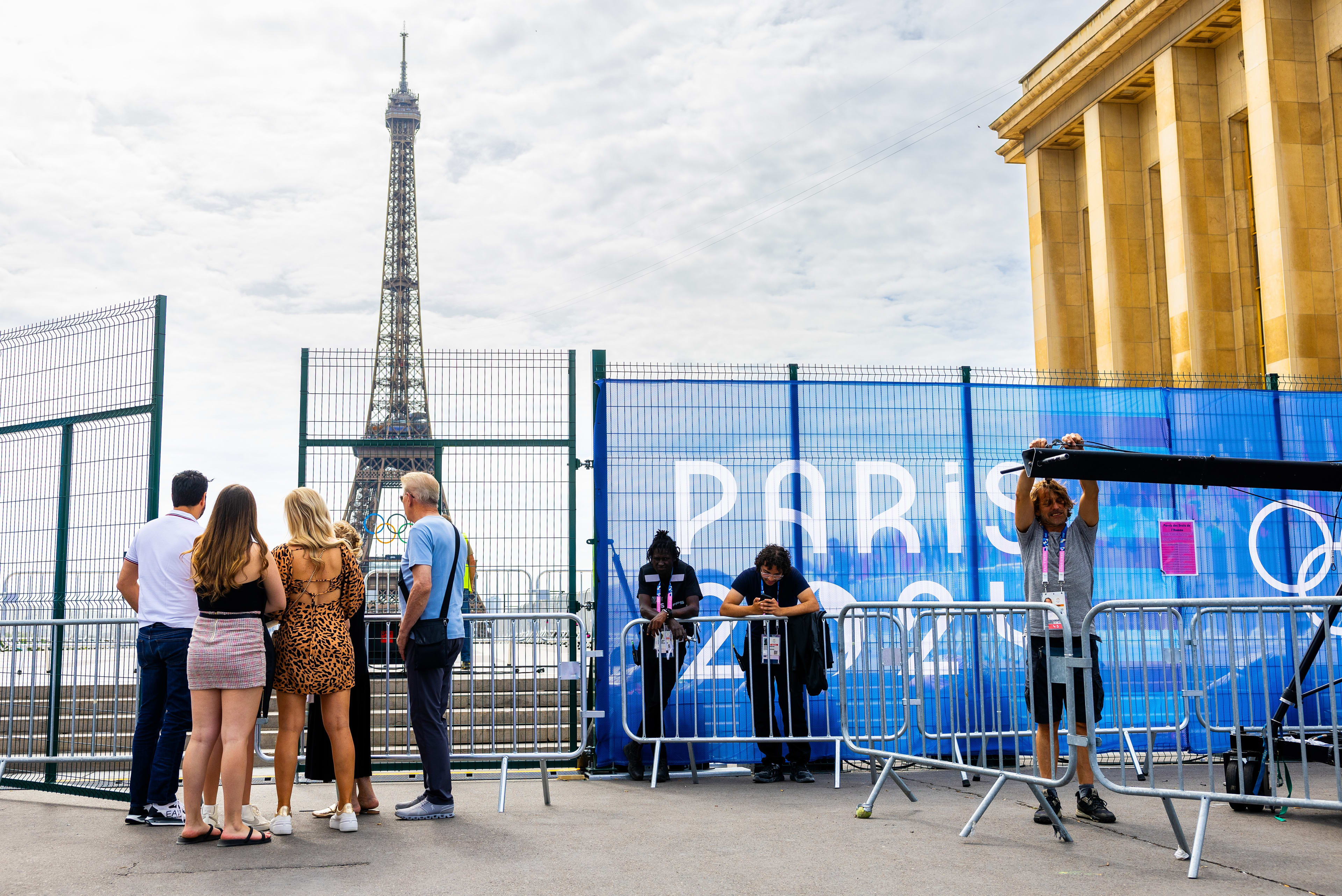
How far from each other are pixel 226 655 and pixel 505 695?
365 centimetres

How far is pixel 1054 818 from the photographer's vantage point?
5.14m

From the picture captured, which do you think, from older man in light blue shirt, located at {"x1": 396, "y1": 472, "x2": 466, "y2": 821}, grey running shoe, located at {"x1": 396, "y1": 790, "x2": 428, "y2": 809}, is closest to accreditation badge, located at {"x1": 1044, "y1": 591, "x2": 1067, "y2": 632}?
older man in light blue shirt, located at {"x1": 396, "y1": 472, "x2": 466, "y2": 821}

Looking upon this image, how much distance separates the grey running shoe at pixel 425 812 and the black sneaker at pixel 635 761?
193 centimetres

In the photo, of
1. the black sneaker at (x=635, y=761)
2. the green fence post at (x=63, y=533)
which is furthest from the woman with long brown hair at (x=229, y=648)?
the black sneaker at (x=635, y=761)

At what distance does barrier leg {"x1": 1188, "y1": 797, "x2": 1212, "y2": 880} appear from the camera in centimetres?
453

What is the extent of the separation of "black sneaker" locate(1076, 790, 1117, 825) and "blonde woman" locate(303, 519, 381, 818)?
378cm

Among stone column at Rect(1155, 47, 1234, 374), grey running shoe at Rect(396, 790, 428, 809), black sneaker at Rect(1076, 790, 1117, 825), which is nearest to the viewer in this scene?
black sneaker at Rect(1076, 790, 1117, 825)

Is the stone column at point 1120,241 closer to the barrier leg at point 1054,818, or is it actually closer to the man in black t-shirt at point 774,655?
the man in black t-shirt at point 774,655

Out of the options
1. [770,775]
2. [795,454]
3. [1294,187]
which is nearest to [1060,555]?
[770,775]

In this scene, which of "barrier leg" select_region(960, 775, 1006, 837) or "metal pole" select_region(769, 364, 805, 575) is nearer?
"barrier leg" select_region(960, 775, 1006, 837)

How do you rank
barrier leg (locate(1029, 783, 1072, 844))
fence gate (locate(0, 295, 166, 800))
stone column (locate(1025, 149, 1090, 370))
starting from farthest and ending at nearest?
1. stone column (locate(1025, 149, 1090, 370))
2. fence gate (locate(0, 295, 166, 800))
3. barrier leg (locate(1029, 783, 1072, 844))

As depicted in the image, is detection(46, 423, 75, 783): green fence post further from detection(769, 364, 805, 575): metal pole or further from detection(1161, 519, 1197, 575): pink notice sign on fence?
detection(1161, 519, 1197, 575): pink notice sign on fence

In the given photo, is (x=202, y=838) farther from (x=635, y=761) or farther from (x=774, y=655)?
(x=774, y=655)

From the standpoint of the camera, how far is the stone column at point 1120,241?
20.0 meters
